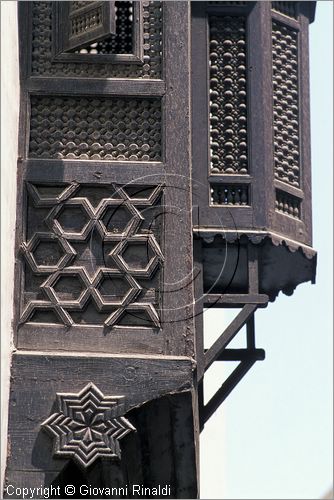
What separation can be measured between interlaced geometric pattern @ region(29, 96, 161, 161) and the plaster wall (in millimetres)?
233

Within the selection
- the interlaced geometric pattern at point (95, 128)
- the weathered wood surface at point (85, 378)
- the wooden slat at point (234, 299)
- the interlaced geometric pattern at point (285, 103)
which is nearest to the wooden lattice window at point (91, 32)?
the interlaced geometric pattern at point (95, 128)

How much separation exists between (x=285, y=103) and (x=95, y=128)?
1427 millimetres

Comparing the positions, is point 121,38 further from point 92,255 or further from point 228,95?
point 92,255

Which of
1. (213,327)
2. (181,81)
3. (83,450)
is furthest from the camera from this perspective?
(213,327)

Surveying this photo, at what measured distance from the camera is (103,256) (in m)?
12.2

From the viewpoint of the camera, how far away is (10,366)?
1191 centimetres

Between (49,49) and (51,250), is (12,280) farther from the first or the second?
(49,49)

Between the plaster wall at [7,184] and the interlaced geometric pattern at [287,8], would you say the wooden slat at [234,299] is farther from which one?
the interlaced geometric pattern at [287,8]

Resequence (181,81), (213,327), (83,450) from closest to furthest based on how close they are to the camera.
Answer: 1. (83,450)
2. (181,81)
3. (213,327)

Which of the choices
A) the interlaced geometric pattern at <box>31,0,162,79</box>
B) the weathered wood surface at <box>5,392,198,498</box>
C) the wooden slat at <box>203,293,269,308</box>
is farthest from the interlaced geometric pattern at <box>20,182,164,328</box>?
the interlaced geometric pattern at <box>31,0,162,79</box>

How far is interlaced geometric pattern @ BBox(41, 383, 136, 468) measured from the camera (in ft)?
38.8

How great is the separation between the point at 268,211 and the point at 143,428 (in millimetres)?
1649

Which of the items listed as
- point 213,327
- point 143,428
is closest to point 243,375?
point 143,428

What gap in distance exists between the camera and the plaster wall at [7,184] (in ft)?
38.0
